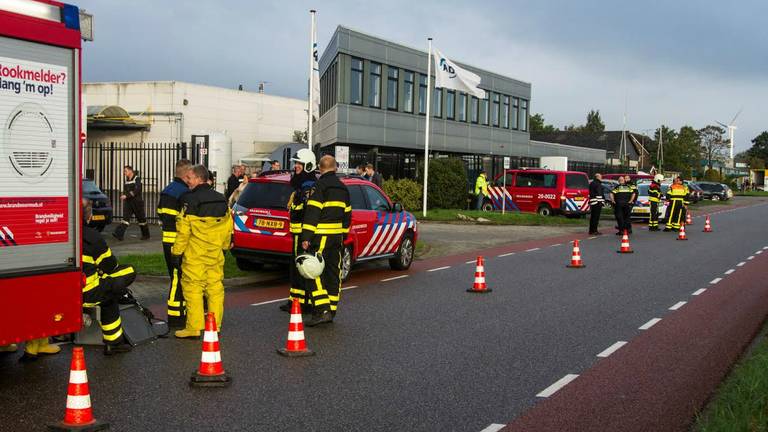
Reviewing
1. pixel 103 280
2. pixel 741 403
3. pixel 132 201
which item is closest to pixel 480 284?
pixel 103 280

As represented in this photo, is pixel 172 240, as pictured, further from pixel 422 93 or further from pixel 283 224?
pixel 422 93

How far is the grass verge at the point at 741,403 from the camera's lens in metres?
5.33

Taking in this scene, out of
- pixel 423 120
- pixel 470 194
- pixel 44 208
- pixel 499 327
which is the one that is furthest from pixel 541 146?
pixel 44 208

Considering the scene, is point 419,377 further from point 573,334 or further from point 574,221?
point 574,221

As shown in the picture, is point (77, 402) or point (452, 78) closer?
point (77, 402)

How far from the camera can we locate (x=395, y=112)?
1654 inches

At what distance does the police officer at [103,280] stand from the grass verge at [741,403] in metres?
4.80

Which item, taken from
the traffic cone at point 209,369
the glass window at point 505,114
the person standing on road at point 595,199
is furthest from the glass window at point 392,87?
the traffic cone at point 209,369

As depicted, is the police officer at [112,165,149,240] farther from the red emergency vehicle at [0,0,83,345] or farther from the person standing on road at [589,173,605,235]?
the person standing on road at [589,173,605,235]

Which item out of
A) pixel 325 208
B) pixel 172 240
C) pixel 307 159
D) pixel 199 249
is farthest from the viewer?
pixel 307 159

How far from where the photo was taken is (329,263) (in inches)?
381

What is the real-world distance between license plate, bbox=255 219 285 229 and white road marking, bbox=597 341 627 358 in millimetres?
5653

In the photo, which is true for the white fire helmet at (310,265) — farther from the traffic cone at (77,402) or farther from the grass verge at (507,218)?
the grass verge at (507,218)

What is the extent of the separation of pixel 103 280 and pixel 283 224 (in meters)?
5.49
